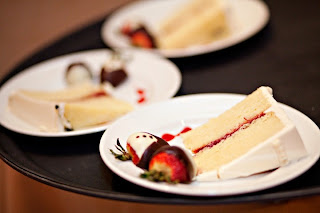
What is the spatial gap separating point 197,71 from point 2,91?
0.90 meters

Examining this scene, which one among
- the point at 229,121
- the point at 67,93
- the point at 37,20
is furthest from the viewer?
the point at 37,20

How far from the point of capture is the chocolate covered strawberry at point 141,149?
1.40m

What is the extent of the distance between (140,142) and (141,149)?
0.03 metres

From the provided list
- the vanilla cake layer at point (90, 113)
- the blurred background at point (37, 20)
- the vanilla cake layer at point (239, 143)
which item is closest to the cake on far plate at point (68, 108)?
the vanilla cake layer at point (90, 113)

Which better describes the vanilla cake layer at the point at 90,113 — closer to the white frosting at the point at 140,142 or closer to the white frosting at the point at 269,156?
the white frosting at the point at 140,142

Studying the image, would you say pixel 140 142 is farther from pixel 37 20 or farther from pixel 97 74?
pixel 37 20

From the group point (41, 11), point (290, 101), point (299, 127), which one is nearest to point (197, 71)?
point (290, 101)

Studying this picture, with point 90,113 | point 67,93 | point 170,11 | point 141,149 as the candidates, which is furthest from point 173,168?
point 170,11

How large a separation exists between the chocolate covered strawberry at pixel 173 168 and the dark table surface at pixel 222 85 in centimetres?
6

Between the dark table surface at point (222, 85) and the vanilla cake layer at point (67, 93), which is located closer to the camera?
the dark table surface at point (222, 85)

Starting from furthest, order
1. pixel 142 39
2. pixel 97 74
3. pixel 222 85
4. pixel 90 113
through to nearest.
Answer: pixel 142 39
pixel 97 74
pixel 222 85
pixel 90 113

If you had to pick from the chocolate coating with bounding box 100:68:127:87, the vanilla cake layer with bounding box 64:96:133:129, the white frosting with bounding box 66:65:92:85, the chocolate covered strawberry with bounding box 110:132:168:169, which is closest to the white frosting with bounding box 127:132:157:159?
the chocolate covered strawberry with bounding box 110:132:168:169

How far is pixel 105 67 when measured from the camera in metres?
2.25

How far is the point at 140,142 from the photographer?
56.1 inches
